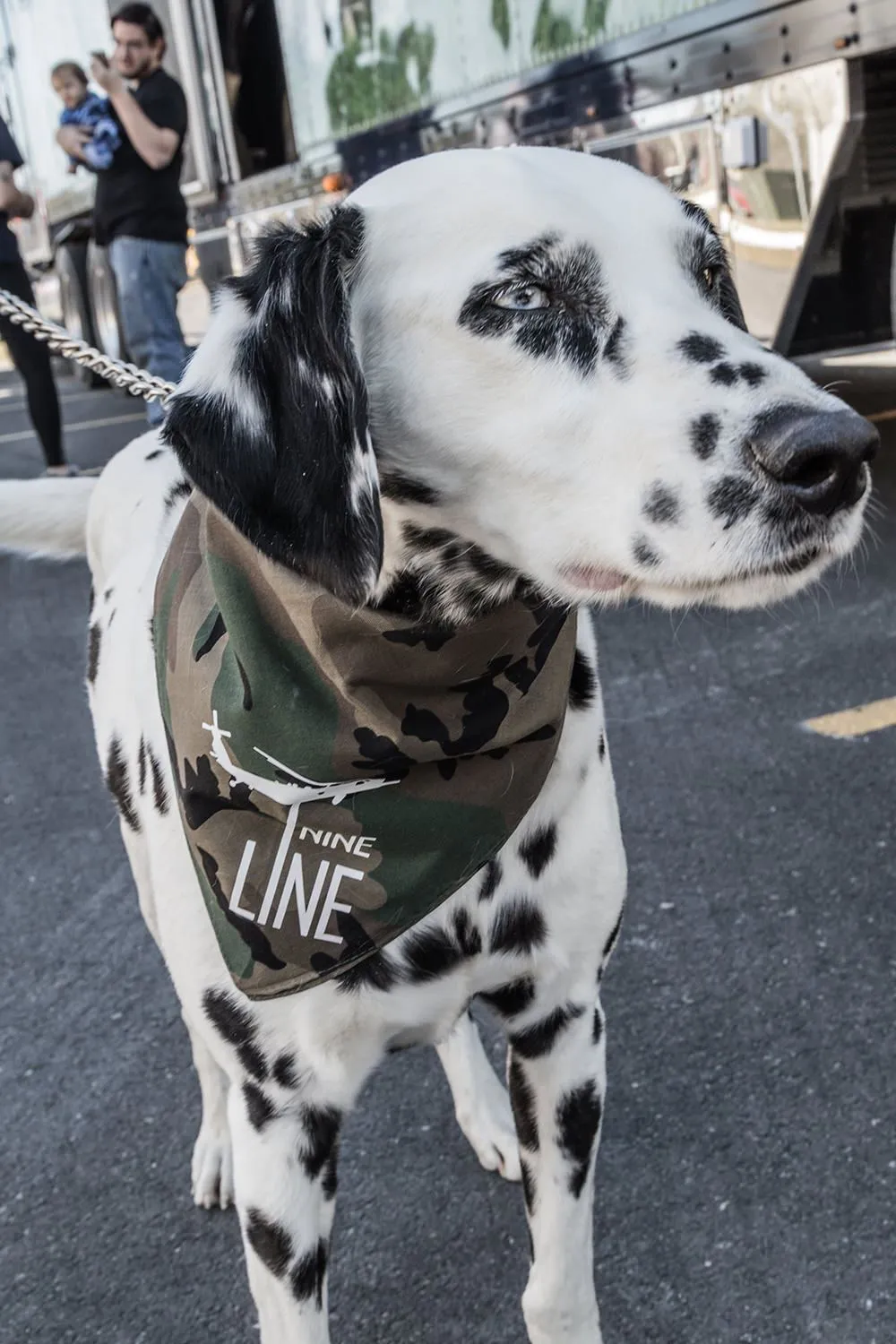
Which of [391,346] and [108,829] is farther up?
[391,346]

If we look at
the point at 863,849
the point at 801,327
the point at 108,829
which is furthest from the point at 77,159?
the point at 863,849

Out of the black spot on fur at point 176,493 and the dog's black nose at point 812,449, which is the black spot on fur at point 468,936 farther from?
the black spot on fur at point 176,493

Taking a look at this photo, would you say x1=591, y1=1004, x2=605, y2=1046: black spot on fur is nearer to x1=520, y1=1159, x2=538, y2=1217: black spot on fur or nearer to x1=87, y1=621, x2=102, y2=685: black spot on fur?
x1=520, y1=1159, x2=538, y2=1217: black spot on fur

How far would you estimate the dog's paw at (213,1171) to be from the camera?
2490 mm

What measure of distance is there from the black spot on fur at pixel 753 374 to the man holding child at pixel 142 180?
5.38m

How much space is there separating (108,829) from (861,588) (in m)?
2.80

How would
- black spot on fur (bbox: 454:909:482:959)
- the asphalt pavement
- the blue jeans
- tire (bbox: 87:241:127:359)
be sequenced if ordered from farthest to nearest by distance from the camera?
tire (bbox: 87:241:127:359) → the blue jeans → the asphalt pavement → black spot on fur (bbox: 454:909:482:959)

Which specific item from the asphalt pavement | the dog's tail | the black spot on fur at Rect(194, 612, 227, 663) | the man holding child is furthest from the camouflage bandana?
the man holding child

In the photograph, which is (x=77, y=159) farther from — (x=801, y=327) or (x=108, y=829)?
(x=108, y=829)

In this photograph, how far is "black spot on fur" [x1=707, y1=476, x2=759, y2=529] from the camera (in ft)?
4.81

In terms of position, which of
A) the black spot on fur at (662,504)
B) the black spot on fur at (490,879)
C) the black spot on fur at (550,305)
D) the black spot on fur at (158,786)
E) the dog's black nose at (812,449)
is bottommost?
the black spot on fur at (490,879)

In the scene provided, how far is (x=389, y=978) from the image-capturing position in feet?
6.16

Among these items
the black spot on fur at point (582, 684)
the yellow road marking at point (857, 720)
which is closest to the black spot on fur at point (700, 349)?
the black spot on fur at point (582, 684)

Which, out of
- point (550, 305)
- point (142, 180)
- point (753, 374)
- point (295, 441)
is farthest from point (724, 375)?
point (142, 180)
